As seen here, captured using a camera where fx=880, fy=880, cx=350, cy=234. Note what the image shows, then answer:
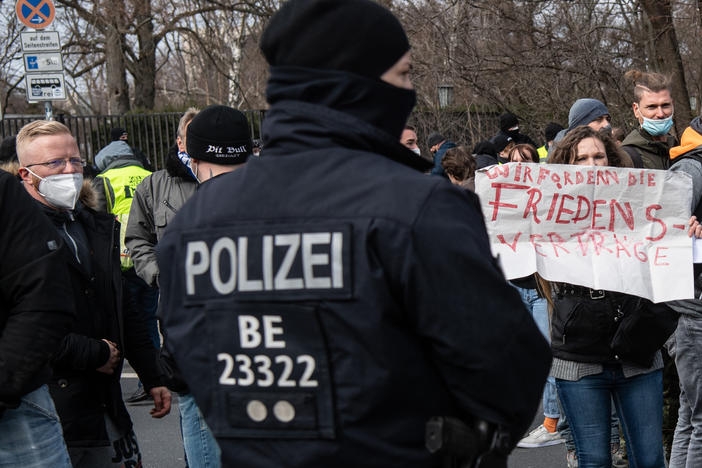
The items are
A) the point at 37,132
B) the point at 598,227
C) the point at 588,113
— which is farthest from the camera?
the point at 588,113

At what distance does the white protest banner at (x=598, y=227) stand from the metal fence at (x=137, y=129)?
502 inches

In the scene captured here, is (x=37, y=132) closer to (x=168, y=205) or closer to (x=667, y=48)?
(x=168, y=205)

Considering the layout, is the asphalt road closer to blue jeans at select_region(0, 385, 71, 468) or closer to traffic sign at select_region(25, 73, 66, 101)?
blue jeans at select_region(0, 385, 71, 468)

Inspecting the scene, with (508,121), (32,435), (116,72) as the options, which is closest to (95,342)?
(32,435)

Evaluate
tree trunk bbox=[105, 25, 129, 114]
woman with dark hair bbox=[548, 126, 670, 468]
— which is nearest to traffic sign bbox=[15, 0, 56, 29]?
woman with dark hair bbox=[548, 126, 670, 468]

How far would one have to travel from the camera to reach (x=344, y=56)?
1.90 metres

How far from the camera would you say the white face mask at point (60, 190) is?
3627 millimetres

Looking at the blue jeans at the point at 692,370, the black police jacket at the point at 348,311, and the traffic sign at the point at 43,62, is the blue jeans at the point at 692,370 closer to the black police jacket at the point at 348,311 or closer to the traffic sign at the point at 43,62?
the black police jacket at the point at 348,311

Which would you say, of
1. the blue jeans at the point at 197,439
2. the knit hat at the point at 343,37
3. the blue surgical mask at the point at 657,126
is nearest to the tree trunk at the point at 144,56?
the blue surgical mask at the point at 657,126

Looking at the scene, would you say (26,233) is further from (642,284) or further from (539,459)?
(539,459)

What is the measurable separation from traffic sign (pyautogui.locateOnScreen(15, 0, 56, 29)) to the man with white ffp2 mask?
619cm

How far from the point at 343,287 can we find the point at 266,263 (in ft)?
0.62

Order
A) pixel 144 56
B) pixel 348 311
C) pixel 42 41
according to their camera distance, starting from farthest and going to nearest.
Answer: pixel 144 56 → pixel 42 41 → pixel 348 311

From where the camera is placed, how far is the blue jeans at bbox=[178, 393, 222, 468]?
12.6 ft
